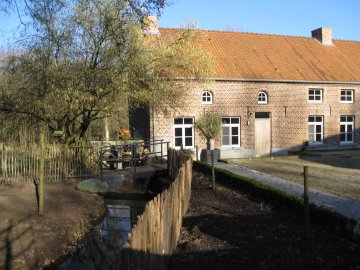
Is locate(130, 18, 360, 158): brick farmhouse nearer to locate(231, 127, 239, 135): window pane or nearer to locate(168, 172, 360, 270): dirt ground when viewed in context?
locate(231, 127, 239, 135): window pane

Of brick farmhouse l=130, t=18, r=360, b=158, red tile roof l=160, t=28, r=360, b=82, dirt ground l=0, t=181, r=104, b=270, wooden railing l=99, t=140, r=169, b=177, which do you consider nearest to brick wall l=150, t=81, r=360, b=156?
brick farmhouse l=130, t=18, r=360, b=158

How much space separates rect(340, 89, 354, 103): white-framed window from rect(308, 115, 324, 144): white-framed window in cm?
195

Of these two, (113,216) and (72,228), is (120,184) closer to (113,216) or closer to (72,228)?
(113,216)

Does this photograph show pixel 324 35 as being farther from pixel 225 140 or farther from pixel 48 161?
pixel 48 161

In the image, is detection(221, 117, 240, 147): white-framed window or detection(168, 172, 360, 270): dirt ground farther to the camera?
detection(221, 117, 240, 147): white-framed window

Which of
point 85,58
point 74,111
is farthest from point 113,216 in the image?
point 85,58

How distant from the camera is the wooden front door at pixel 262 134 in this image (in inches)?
815

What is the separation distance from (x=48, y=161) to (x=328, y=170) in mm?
10586

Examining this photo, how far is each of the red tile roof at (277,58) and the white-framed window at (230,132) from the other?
7.77ft

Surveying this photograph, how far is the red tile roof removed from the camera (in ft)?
69.6

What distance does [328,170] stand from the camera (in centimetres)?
1447

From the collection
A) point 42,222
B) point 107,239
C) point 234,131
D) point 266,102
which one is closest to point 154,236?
point 107,239

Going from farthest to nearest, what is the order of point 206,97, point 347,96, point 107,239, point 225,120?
1. point 347,96
2. point 225,120
3. point 206,97
4. point 107,239

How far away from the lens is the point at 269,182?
11.5 meters
